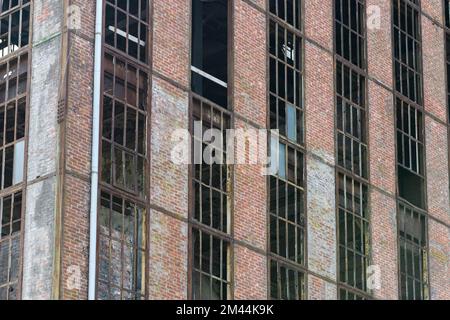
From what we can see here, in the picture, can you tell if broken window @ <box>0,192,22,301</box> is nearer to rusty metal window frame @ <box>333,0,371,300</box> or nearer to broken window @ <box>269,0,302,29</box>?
rusty metal window frame @ <box>333,0,371,300</box>

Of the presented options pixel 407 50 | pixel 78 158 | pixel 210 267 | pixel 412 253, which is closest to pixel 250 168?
pixel 210 267

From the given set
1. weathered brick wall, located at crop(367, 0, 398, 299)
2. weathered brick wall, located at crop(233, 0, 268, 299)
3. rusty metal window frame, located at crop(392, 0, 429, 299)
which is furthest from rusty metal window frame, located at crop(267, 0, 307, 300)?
rusty metal window frame, located at crop(392, 0, 429, 299)

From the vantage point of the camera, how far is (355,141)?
137ft

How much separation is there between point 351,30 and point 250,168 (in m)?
7.74

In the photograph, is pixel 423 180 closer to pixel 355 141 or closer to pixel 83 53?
pixel 355 141

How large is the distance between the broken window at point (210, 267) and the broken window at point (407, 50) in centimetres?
1118

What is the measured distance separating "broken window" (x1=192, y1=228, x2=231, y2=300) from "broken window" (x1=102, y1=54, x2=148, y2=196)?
240 centimetres

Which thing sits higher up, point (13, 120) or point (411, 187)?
point (411, 187)

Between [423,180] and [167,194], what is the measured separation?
12395 mm

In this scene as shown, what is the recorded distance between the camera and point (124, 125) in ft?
111

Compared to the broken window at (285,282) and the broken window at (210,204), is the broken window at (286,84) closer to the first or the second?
the broken window at (210,204)

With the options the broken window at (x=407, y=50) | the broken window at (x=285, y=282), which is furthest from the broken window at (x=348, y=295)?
the broken window at (x=407, y=50)

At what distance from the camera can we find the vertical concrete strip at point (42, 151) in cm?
3131

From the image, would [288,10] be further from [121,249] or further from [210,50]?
[121,249]
